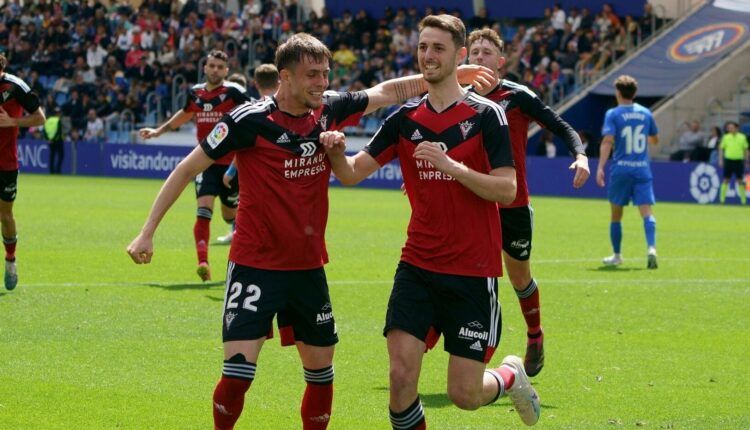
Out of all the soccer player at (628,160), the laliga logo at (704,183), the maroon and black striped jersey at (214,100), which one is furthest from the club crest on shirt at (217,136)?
the laliga logo at (704,183)

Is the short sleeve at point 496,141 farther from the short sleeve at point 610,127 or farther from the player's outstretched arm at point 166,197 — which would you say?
the short sleeve at point 610,127

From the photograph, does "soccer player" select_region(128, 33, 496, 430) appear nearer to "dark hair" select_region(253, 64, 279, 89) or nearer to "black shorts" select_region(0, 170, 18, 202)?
"black shorts" select_region(0, 170, 18, 202)

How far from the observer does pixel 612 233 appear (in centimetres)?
1734

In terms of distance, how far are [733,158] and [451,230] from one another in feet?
84.7

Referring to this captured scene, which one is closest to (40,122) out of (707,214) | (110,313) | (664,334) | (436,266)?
(110,313)

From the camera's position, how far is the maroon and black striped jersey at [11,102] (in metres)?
13.1

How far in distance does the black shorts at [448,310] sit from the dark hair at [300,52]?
128cm

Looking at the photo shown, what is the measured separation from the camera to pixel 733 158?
102ft

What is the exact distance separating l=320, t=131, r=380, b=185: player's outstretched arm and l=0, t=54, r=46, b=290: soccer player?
6.78 meters

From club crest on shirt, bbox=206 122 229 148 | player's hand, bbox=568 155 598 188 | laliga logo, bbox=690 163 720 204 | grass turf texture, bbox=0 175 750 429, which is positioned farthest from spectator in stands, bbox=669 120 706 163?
club crest on shirt, bbox=206 122 229 148

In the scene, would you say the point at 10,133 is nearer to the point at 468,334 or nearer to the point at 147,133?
the point at 147,133

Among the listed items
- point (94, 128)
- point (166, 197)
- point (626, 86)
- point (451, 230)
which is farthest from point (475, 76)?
point (94, 128)

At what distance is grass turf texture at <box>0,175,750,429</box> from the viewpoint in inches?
320

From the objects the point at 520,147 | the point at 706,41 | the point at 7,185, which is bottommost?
the point at 7,185
